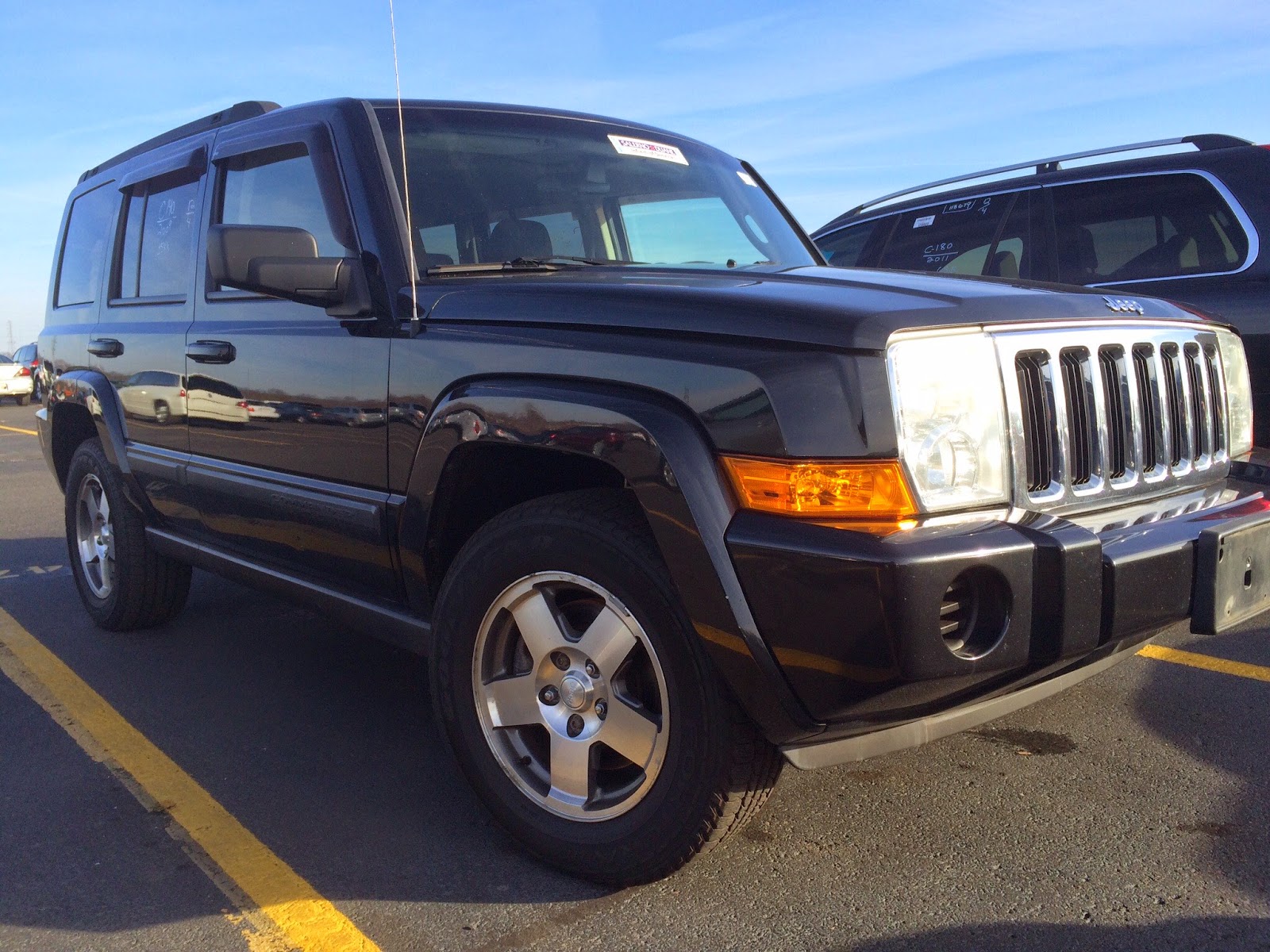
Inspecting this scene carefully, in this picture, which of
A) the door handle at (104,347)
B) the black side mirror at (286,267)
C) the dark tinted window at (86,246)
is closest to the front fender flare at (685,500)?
the black side mirror at (286,267)

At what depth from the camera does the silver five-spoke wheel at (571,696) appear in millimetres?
2480

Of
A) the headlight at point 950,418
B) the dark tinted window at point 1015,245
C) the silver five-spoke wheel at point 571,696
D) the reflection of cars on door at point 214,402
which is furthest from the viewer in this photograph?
the dark tinted window at point 1015,245

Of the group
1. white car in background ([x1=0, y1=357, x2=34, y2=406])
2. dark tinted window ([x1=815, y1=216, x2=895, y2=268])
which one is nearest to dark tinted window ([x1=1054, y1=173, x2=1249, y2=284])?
dark tinted window ([x1=815, y1=216, x2=895, y2=268])

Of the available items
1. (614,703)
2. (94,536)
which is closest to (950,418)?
(614,703)

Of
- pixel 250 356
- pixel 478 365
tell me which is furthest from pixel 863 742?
pixel 250 356

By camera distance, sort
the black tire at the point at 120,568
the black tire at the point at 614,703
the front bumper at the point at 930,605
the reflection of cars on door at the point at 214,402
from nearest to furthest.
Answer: the front bumper at the point at 930,605
the black tire at the point at 614,703
the reflection of cars on door at the point at 214,402
the black tire at the point at 120,568

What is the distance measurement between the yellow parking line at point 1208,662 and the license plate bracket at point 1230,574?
1.35 m

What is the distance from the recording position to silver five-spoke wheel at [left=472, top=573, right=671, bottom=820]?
2.48 m

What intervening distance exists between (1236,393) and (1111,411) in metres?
0.77

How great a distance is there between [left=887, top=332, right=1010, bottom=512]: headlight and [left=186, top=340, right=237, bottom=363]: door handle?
2.25 m

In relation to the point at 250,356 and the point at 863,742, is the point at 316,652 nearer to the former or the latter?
the point at 250,356

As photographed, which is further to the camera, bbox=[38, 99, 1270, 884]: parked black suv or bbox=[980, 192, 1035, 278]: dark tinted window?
bbox=[980, 192, 1035, 278]: dark tinted window

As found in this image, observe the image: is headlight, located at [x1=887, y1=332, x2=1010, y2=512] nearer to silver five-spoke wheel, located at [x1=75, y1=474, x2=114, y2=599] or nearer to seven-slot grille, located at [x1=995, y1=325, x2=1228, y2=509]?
seven-slot grille, located at [x1=995, y1=325, x2=1228, y2=509]

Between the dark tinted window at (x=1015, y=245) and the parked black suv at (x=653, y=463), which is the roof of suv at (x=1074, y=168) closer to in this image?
the dark tinted window at (x=1015, y=245)
